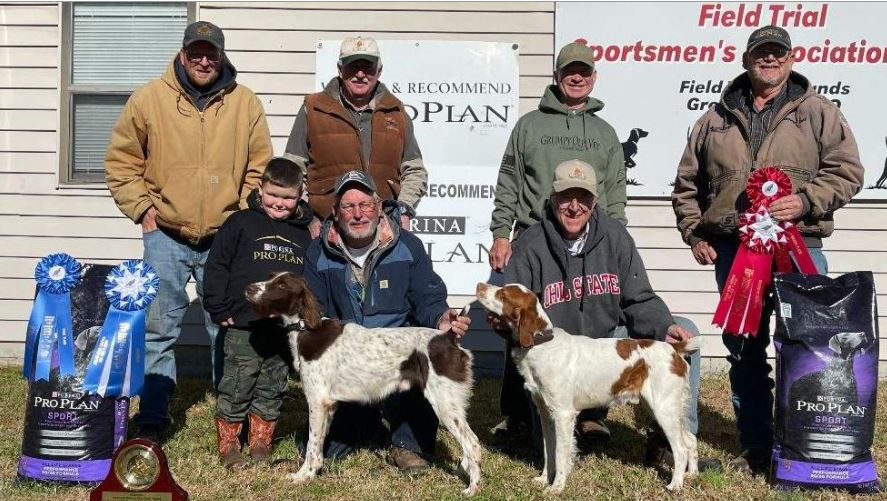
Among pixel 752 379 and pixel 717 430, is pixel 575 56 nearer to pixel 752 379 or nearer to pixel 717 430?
pixel 752 379

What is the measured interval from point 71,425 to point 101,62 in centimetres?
377

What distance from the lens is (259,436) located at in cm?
463

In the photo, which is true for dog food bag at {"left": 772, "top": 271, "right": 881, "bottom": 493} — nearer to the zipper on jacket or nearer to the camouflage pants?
the camouflage pants

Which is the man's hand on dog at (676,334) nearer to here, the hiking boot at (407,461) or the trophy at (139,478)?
the hiking boot at (407,461)

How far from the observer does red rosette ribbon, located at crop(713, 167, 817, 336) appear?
405 centimetres

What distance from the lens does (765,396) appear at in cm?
443

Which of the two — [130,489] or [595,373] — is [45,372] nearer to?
[130,489]

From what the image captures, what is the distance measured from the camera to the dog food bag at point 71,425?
13.0 feet

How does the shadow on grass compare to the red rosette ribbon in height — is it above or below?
below

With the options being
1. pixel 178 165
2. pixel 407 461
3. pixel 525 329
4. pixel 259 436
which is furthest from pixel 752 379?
pixel 178 165

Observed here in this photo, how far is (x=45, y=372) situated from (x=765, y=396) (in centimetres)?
346

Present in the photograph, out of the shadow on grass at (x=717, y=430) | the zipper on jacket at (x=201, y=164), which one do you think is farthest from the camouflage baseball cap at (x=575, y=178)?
the zipper on jacket at (x=201, y=164)

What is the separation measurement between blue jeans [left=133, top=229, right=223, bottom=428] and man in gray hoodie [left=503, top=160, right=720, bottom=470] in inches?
70.5

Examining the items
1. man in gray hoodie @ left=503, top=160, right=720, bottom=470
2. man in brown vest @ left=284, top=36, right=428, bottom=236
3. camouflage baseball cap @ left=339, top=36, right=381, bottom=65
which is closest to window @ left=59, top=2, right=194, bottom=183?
man in brown vest @ left=284, top=36, right=428, bottom=236
